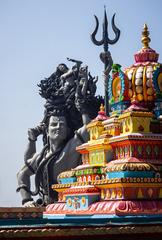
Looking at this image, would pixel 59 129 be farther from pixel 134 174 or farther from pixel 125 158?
pixel 134 174

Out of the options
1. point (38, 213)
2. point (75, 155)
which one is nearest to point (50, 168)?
point (75, 155)

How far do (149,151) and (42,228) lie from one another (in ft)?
38.1

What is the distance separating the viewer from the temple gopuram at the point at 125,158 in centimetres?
2045

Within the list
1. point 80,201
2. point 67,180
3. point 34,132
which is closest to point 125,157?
point 80,201

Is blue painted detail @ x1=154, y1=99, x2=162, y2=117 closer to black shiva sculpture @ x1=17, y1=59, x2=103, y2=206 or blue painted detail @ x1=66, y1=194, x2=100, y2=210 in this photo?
blue painted detail @ x1=66, y1=194, x2=100, y2=210

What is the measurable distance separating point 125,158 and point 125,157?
13 cm

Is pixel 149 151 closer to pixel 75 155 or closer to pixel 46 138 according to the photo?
pixel 75 155

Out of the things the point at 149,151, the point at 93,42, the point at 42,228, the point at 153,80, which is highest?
the point at 93,42

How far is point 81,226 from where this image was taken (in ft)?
35.5

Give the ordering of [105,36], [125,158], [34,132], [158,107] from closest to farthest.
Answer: [125,158], [158,107], [105,36], [34,132]

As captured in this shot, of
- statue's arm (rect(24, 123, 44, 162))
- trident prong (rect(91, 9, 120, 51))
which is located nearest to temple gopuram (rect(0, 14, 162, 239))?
trident prong (rect(91, 9, 120, 51))

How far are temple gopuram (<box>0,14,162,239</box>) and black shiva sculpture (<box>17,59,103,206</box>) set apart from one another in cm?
991

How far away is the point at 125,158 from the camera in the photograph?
848 inches

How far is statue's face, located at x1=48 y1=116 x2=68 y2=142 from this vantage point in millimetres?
35094
